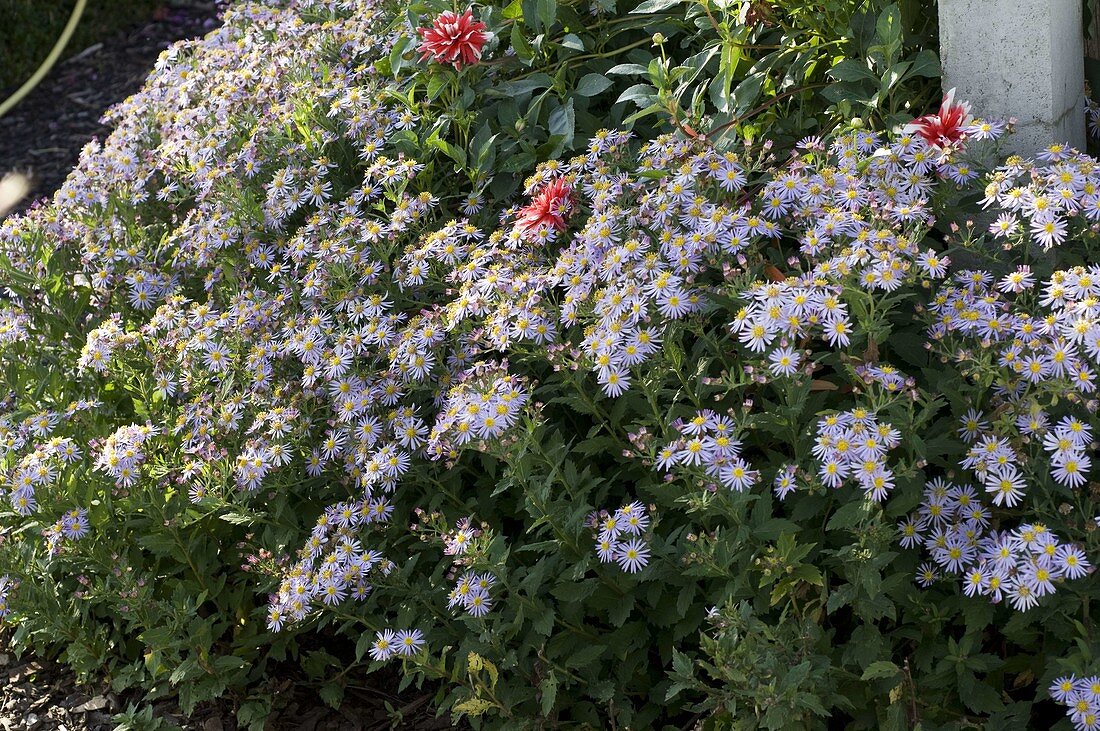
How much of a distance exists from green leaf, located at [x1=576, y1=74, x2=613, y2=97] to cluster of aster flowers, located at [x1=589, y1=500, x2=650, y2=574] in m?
1.33

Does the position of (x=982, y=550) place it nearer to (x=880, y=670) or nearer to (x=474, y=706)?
(x=880, y=670)

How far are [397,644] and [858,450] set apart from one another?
3.25ft

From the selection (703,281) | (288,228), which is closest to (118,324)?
(288,228)

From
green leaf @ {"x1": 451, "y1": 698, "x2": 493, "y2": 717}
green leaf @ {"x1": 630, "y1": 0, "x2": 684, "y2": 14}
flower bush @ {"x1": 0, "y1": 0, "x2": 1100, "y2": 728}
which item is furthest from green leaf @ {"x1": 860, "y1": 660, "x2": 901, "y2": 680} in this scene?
green leaf @ {"x1": 630, "y1": 0, "x2": 684, "y2": 14}

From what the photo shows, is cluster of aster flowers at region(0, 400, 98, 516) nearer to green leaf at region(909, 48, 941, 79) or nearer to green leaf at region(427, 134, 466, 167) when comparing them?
green leaf at region(427, 134, 466, 167)

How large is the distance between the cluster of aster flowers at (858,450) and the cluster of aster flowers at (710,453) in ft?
0.42

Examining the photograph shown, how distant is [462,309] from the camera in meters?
2.45

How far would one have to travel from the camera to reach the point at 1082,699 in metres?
1.87

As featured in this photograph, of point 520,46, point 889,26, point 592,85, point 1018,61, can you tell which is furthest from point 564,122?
point 1018,61

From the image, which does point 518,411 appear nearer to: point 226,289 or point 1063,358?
point 1063,358

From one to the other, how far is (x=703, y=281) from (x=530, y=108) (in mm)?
912

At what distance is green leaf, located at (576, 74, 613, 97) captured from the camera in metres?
3.07

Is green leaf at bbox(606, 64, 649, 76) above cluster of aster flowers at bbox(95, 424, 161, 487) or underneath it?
above

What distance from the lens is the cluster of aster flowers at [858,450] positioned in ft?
6.39
